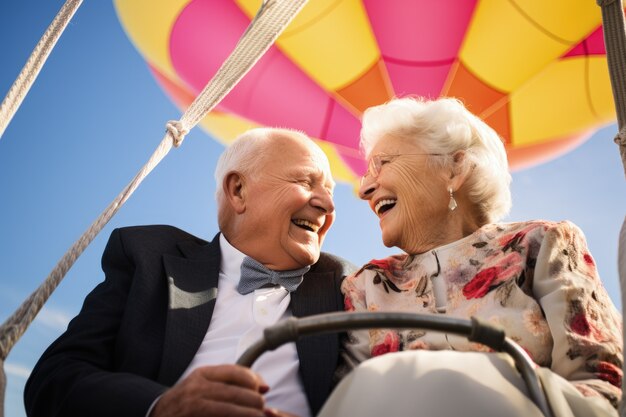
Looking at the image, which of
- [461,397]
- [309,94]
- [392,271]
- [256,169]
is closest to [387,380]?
[461,397]

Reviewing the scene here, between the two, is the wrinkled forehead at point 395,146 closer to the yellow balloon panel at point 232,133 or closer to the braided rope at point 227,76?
the braided rope at point 227,76

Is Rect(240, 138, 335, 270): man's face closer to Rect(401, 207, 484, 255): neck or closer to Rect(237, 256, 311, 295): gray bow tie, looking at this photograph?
Rect(237, 256, 311, 295): gray bow tie

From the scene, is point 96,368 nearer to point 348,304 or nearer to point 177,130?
point 348,304

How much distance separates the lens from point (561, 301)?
2.08m

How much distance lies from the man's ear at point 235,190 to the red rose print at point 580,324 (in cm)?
157

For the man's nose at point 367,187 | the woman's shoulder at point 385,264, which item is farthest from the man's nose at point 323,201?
the woman's shoulder at point 385,264

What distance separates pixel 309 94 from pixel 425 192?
3.61m

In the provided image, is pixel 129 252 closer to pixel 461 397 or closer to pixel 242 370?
pixel 242 370

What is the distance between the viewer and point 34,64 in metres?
2.67

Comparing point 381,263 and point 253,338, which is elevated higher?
point 381,263

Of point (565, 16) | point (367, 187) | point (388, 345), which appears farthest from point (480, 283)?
point (565, 16)

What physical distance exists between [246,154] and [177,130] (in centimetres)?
36

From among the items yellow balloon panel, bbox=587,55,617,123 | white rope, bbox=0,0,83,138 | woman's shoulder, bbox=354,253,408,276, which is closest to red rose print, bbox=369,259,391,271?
woman's shoulder, bbox=354,253,408,276

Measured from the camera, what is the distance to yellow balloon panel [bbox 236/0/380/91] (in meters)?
5.92
